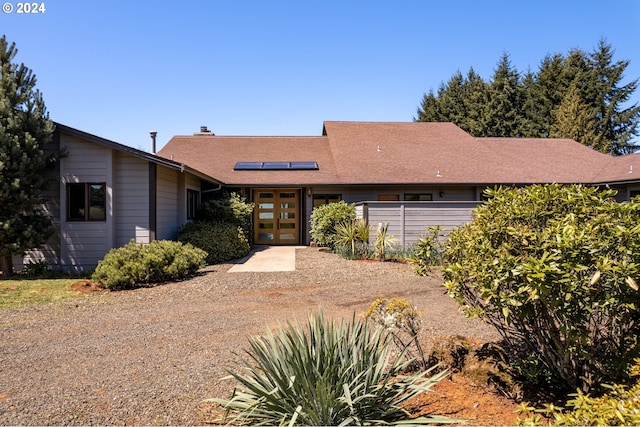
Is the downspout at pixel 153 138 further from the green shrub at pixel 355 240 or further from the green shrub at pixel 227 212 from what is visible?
the green shrub at pixel 355 240

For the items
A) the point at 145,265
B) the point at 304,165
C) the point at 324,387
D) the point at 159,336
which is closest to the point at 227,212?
the point at 304,165

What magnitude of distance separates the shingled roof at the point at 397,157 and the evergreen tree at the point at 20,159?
288 inches

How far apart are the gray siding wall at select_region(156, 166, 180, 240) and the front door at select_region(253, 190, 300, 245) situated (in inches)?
186

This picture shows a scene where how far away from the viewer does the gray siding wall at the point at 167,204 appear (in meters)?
11.9

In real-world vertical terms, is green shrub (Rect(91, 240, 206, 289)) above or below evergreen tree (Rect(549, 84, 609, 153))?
below

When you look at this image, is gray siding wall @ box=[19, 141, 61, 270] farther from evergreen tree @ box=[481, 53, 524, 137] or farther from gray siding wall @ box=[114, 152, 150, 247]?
evergreen tree @ box=[481, 53, 524, 137]

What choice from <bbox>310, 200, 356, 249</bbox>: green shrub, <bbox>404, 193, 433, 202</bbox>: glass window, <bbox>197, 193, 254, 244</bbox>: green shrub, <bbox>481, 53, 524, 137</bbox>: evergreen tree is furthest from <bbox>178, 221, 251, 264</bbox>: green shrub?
<bbox>481, 53, 524, 137</bbox>: evergreen tree

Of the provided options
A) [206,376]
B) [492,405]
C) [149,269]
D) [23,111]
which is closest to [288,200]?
[149,269]

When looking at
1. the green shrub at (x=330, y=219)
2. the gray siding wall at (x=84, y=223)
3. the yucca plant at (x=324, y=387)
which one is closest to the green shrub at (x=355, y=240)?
the green shrub at (x=330, y=219)

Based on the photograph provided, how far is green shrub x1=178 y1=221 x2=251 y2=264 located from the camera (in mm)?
12273

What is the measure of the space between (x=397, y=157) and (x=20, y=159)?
14775mm

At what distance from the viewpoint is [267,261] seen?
494 inches

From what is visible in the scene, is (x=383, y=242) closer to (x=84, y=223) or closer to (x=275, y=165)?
(x=275, y=165)

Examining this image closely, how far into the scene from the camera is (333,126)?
867 inches
